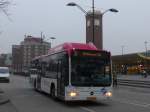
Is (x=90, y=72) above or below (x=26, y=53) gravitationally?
below

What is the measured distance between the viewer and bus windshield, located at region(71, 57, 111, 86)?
62.2ft

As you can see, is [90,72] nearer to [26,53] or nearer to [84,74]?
[84,74]

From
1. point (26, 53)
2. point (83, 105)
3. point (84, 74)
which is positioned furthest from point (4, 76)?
point (26, 53)

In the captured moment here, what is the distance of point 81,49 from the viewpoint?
1948 centimetres

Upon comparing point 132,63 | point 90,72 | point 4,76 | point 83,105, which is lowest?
point 83,105

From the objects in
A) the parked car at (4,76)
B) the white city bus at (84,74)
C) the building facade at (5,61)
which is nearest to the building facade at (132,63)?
the parked car at (4,76)

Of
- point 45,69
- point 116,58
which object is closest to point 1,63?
point 116,58

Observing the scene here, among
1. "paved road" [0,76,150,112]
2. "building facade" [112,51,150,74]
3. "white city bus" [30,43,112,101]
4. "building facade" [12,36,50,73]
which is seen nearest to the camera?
"paved road" [0,76,150,112]

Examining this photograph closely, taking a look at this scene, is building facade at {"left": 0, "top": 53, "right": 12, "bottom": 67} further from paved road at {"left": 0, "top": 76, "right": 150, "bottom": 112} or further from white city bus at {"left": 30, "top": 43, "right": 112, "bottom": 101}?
white city bus at {"left": 30, "top": 43, "right": 112, "bottom": 101}

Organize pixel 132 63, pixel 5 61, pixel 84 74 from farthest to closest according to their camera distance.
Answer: pixel 5 61 → pixel 132 63 → pixel 84 74

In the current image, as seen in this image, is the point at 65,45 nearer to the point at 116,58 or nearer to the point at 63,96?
the point at 63,96

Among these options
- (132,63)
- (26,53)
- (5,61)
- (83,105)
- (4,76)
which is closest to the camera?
(83,105)

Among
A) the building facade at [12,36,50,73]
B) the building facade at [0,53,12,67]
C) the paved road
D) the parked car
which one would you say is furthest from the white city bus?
the building facade at [0,53,12,67]

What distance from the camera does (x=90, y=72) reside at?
19.1 metres
